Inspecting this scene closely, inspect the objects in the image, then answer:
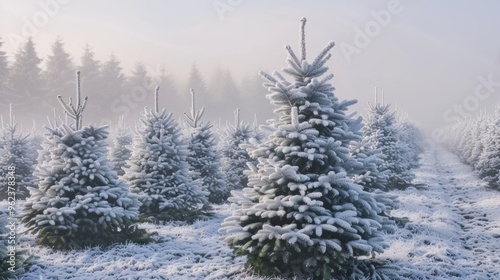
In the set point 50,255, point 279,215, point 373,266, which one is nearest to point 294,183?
point 279,215

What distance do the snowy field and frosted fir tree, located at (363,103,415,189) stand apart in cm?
635

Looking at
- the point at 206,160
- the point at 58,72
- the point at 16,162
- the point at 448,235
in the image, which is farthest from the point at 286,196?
the point at 58,72

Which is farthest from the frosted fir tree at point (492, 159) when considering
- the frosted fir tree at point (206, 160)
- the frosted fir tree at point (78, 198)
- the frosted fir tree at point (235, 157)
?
the frosted fir tree at point (78, 198)

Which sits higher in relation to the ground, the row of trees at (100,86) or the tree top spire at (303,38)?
the row of trees at (100,86)

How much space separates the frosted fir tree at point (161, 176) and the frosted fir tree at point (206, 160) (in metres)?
2.94

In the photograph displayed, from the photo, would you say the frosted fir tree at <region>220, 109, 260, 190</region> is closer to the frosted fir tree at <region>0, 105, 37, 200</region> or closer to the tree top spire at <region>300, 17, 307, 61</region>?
the frosted fir tree at <region>0, 105, 37, 200</region>

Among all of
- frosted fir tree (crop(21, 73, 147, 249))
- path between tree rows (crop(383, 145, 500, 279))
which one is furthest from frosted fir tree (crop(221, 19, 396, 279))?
frosted fir tree (crop(21, 73, 147, 249))

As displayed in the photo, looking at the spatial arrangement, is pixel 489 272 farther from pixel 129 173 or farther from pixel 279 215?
pixel 129 173

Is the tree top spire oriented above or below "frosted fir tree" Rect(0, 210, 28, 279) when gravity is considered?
above

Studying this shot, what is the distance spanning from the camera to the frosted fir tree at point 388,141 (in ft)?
68.6

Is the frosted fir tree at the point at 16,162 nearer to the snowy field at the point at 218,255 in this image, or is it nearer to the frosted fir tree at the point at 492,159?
the snowy field at the point at 218,255

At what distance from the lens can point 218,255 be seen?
9.52 meters

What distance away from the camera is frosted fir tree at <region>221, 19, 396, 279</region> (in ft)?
23.1

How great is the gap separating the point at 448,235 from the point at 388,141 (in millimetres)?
9967
